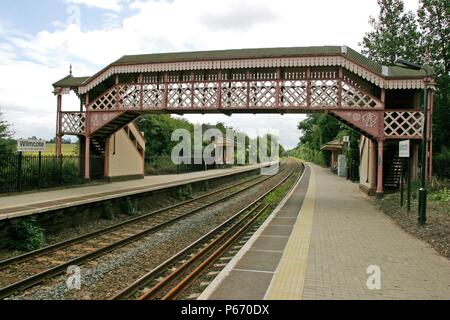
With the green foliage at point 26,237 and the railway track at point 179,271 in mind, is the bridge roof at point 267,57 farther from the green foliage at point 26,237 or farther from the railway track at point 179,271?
the green foliage at point 26,237

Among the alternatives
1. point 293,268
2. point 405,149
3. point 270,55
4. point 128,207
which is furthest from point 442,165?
point 293,268

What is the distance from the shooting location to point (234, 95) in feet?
59.5

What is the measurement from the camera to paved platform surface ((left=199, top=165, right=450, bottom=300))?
5668 millimetres

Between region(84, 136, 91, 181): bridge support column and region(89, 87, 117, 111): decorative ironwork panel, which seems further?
region(84, 136, 91, 181): bridge support column

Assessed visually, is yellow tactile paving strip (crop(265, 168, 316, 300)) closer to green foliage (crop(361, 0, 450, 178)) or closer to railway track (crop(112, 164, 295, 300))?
railway track (crop(112, 164, 295, 300))

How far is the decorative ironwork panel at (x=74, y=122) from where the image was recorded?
20.8m

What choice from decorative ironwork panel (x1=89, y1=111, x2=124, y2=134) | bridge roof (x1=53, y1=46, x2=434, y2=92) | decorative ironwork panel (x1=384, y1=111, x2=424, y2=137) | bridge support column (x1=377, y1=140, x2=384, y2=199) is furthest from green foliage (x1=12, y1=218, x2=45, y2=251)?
decorative ironwork panel (x1=384, y1=111, x2=424, y2=137)

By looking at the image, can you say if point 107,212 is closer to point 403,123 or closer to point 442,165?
point 403,123

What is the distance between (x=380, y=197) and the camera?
17.8 metres

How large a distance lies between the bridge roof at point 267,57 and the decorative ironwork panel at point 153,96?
1.12 meters

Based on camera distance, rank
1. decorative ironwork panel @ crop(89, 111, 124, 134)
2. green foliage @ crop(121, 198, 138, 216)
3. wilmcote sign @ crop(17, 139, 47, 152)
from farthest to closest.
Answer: decorative ironwork panel @ crop(89, 111, 124, 134) → wilmcote sign @ crop(17, 139, 47, 152) → green foliage @ crop(121, 198, 138, 216)

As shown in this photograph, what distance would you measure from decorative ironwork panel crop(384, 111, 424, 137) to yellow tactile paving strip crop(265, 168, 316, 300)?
7.85 m

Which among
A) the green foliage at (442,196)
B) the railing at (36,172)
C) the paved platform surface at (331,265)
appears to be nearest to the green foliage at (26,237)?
the paved platform surface at (331,265)
